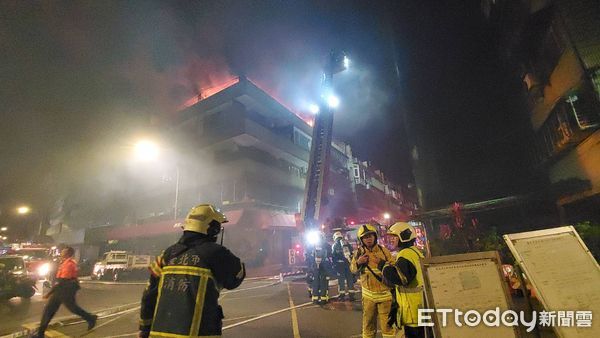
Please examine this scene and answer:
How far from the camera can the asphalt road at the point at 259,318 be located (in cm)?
569

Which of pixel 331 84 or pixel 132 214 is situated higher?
pixel 331 84

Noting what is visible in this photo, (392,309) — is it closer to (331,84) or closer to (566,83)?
(566,83)

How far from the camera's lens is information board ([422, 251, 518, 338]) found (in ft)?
8.86

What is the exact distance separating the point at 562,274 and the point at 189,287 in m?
3.70

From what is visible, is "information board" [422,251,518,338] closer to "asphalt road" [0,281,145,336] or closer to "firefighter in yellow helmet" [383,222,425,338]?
"firefighter in yellow helmet" [383,222,425,338]

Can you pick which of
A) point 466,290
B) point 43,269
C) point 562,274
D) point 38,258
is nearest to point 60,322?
point 466,290

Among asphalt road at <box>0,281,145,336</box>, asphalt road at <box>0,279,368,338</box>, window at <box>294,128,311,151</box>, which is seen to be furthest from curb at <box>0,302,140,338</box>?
window at <box>294,128,311,151</box>

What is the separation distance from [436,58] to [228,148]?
19.6 m

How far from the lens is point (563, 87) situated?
12.7 m

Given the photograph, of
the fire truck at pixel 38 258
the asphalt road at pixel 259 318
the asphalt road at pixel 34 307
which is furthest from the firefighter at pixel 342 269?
the fire truck at pixel 38 258

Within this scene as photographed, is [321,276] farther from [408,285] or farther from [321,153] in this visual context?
[321,153]

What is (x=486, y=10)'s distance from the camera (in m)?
19.6

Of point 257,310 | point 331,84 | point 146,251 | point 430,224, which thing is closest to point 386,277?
point 257,310

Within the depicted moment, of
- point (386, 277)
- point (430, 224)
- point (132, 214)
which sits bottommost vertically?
point (386, 277)
